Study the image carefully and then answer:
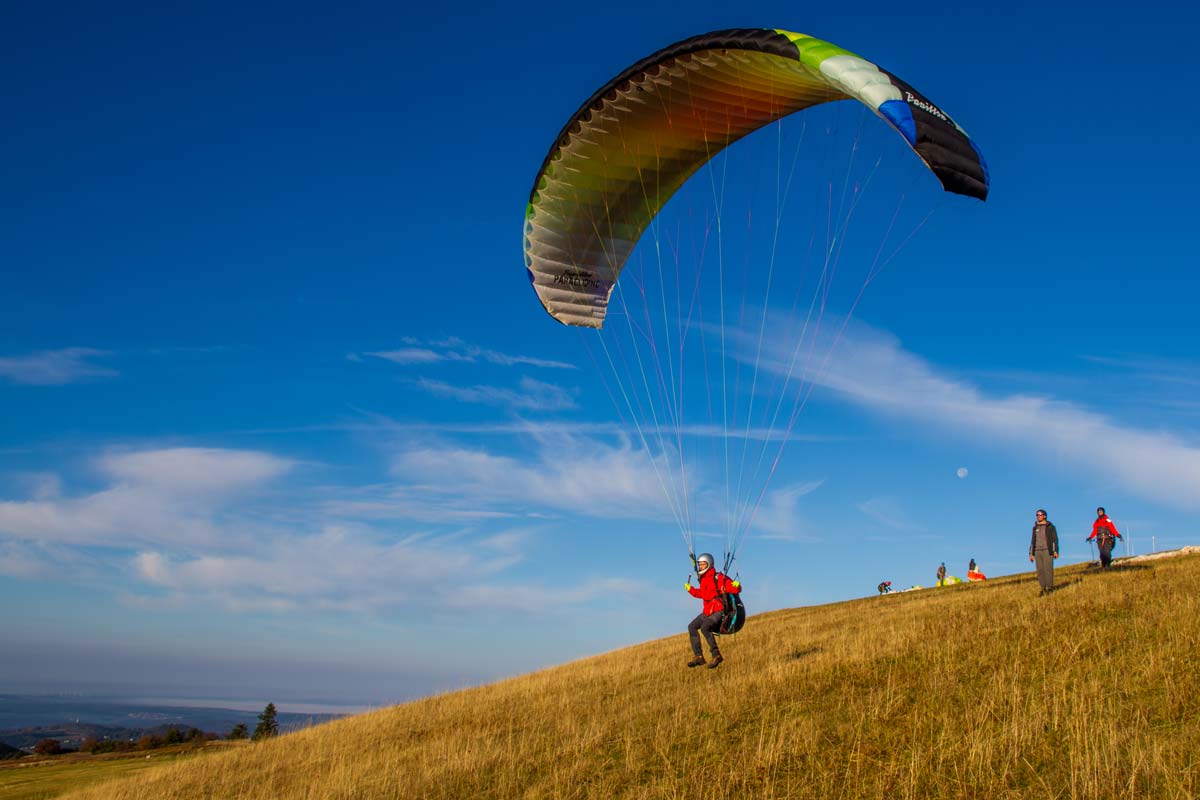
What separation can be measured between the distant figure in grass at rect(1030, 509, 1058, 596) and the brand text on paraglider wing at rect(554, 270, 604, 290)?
970 centimetres

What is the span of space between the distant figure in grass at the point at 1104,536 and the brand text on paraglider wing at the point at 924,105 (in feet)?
48.2

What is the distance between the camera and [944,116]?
8805 mm

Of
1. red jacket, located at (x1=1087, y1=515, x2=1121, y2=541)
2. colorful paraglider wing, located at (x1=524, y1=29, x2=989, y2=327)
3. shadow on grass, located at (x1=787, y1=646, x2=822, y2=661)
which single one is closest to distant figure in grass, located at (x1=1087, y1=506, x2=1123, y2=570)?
red jacket, located at (x1=1087, y1=515, x2=1121, y2=541)

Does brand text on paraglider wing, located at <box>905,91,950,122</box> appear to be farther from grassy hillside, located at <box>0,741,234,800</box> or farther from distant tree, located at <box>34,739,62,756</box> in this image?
distant tree, located at <box>34,739,62,756</box>

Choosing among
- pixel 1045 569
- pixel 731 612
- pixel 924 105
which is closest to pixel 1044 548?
pixel 1045 569

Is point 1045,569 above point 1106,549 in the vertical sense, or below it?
below

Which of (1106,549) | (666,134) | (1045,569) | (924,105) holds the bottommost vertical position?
(1045,569)

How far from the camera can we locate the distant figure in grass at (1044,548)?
14.5m

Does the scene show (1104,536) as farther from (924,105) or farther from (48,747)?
(48,747)

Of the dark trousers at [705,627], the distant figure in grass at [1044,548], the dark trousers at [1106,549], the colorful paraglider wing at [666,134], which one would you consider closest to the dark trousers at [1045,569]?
the distant figure in grass at [1044,548]

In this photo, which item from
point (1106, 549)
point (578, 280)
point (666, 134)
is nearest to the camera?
point (666, 134)

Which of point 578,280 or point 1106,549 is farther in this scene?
point 1106,549

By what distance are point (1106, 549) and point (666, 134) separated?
14.8 m

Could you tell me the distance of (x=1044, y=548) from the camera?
1488 centimetres
